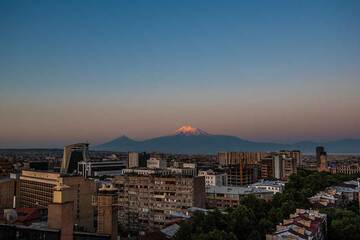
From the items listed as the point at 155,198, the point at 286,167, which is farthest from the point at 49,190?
the point at 286,167

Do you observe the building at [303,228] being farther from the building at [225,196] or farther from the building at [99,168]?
the building at [99,168]

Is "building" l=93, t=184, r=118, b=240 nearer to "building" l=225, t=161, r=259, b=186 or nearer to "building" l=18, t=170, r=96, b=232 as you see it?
"building" l=18, t=170, r=96, b=232

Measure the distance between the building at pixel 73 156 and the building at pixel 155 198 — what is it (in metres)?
35.2

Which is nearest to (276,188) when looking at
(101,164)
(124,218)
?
(124,218)

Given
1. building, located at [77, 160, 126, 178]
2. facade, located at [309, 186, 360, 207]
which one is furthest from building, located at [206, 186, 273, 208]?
building, located at [77, 160, 126, 178]

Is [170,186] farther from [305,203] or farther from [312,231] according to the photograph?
[312,231]

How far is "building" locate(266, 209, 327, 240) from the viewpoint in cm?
1938

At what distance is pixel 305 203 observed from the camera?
33156 millimetres

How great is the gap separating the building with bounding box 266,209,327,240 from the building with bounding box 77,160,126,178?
2015 inches

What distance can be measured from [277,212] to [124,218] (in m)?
14.4

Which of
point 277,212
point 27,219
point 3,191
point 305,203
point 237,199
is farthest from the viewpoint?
point 237,199

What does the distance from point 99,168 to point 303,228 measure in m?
64.0

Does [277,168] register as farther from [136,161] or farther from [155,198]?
[155,198]

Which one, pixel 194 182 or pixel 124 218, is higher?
pixel 194 182
